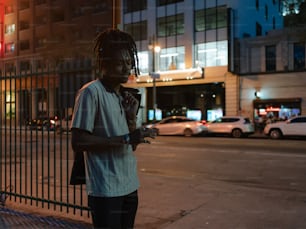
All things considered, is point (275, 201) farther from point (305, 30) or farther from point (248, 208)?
point (305, 30)

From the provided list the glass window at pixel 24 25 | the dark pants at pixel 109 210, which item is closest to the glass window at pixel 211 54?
the glass window at pixel 24 25

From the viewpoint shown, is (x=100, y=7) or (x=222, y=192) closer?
(x=222, y=192)

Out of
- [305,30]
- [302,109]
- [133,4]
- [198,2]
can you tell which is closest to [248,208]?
[305,30]

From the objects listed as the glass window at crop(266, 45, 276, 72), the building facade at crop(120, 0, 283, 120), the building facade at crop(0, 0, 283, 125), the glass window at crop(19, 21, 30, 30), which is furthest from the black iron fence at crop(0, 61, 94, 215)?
the glass window at crop(19, 21, 30, 30)

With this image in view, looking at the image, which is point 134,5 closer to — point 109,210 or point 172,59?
point 172,59

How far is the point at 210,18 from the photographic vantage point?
1190 inches

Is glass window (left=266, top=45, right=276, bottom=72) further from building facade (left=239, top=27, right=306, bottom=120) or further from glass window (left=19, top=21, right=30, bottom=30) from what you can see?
glass window (left=19, top=21, right=30, bottom=30)

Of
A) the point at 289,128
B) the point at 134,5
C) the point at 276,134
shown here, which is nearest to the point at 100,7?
the point at 134,5

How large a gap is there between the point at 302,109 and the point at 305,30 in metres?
8.86

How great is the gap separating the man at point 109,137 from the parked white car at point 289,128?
20569 millimetres

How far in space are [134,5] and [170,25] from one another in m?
4.85

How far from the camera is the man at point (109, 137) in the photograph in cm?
242

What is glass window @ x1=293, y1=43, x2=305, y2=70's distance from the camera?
2619cm

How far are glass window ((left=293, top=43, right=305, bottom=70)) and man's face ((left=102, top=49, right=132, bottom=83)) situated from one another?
26.0 meters
